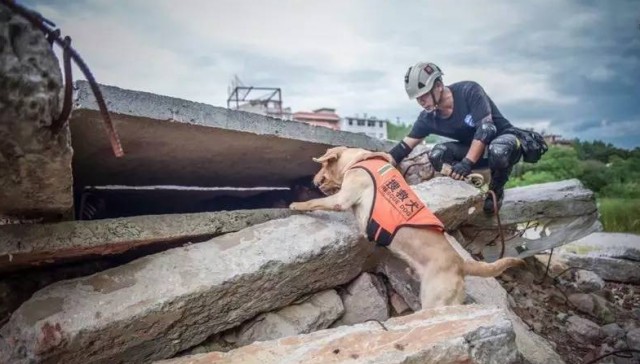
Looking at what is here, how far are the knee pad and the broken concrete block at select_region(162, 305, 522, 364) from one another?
304 centimetres

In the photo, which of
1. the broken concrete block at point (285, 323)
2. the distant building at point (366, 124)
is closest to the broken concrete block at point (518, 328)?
the broken concrete block at point (285, 323)

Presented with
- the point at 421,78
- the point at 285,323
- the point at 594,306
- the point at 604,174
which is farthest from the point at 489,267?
the point at 604,174

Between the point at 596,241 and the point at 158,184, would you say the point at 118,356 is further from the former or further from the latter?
the point at 596,241

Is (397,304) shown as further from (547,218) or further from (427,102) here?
(547,218)

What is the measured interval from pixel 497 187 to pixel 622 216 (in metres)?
9.23

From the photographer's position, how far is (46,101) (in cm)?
163

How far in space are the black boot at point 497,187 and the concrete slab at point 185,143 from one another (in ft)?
4.93

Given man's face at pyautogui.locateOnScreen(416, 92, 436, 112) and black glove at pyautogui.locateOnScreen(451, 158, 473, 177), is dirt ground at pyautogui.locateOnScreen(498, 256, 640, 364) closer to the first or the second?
black glove at pyautogui.locateOnScreen(451, 158, 473, 177)

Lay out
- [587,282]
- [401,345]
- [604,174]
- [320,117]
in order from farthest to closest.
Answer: [320,117] < [604,174] < [587,282] < [401,345]

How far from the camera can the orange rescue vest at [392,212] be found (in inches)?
130

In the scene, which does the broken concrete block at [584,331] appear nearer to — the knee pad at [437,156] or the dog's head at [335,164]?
the knee pad at [437,156]

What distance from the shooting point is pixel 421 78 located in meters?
4.96

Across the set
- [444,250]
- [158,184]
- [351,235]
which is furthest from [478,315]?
[158,184]

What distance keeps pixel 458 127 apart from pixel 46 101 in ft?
15.3
